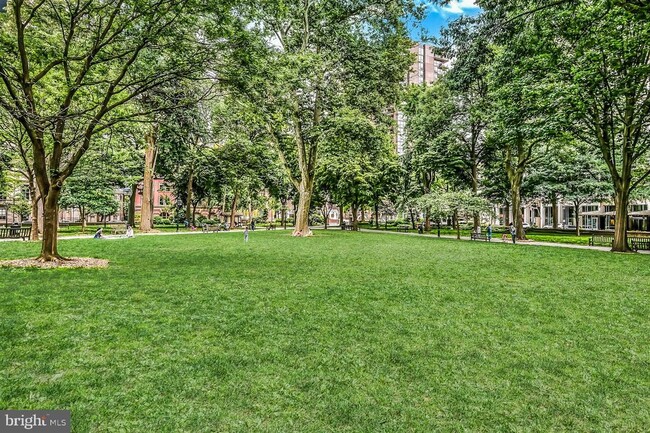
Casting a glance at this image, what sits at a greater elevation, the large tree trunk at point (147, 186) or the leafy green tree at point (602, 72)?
the leafy green tree at point (602, 72)

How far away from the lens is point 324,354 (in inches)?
181

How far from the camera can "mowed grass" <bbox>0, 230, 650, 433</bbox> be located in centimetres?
327

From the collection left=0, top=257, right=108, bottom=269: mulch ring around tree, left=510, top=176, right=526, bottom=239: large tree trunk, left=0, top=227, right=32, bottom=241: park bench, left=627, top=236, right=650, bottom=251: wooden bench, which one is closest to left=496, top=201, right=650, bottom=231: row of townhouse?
left=510, top=176, right=526, bottom=239: large tree trunk

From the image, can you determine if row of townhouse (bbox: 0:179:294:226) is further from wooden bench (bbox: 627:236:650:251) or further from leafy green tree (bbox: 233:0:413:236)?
wooden bench (bbox: 627:236:650:251)

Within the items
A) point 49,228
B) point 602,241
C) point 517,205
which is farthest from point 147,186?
point 602,241

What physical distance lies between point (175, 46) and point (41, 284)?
752cm

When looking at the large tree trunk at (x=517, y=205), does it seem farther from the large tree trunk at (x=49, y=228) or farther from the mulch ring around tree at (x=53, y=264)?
the large tree trunk at (x=49, y=228)

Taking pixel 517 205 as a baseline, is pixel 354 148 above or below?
above

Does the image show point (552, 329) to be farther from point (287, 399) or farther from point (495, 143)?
point (495, 143)

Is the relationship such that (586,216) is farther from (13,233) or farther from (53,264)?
(13,233)

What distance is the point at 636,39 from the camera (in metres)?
14.2

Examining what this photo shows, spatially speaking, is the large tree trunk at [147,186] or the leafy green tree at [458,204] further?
the large tree trunk at [147,186]

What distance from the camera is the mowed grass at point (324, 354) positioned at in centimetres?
327

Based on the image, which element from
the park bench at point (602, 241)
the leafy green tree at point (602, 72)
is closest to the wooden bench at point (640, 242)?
the park bench at point (602, 241)
